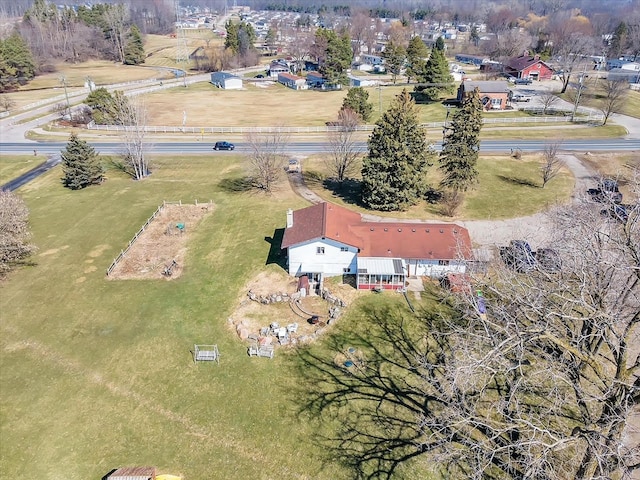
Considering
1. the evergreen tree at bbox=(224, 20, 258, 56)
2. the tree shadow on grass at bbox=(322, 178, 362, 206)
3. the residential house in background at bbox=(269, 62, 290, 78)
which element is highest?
the evergreen tree at bbox=(224, 20, 258, 56)

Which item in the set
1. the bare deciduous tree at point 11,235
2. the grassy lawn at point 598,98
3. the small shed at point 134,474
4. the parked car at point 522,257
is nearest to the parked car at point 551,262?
the parked car at point 522,257

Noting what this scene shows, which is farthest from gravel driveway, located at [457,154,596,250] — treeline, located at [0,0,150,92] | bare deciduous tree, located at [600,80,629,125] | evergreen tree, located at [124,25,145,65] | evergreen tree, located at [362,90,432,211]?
evergreen tree, located at [124,25,145,65]

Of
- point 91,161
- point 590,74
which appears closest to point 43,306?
point 91,161

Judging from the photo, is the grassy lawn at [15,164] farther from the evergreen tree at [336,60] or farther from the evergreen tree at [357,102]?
the evergreen tree at [336,60]

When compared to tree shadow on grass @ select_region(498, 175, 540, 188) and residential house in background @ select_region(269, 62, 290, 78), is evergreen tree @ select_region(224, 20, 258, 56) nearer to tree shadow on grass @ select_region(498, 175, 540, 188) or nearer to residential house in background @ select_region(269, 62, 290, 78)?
residential house in background @ select_region(269, 62, 290, 78)

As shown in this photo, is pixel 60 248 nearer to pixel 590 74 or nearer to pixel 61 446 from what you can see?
pixel 61 446

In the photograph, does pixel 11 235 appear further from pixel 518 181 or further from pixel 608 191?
pixel 518 181
